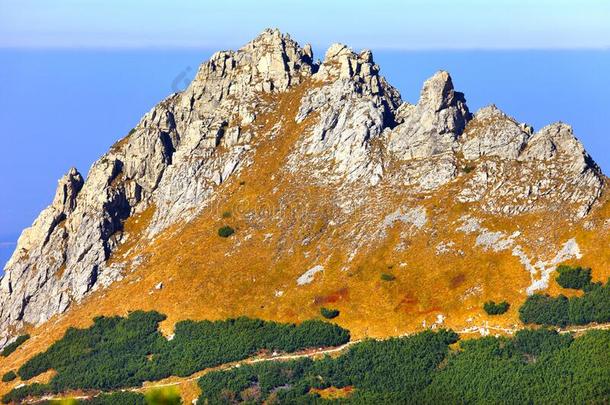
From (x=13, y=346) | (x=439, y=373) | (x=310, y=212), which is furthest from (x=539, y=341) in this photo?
(x=13, y=346)

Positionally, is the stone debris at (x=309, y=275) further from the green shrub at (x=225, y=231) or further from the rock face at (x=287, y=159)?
the green shrub at (x=225, y=231)

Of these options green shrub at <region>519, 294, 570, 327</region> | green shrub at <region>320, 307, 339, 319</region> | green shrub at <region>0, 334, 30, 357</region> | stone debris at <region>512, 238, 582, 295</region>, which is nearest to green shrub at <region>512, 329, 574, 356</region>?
green shrub at <region>519, 294, 570, 327</region>

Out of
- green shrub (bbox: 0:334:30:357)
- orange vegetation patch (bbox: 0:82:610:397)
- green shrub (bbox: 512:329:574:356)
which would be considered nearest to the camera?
green shrub (bbox: 512:329:574:356)

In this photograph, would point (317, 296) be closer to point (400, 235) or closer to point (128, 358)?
point (400, 235)

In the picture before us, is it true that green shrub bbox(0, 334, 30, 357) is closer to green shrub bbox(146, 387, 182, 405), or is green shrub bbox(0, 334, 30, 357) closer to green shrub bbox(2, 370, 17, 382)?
green shrub bbox(2, 370, 17, 382)

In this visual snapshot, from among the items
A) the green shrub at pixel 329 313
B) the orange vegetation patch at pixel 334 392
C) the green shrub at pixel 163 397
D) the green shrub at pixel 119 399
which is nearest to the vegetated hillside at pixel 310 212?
the green shrub at pixel 329 313

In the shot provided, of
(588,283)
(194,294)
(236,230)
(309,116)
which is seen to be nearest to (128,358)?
(194,294)
